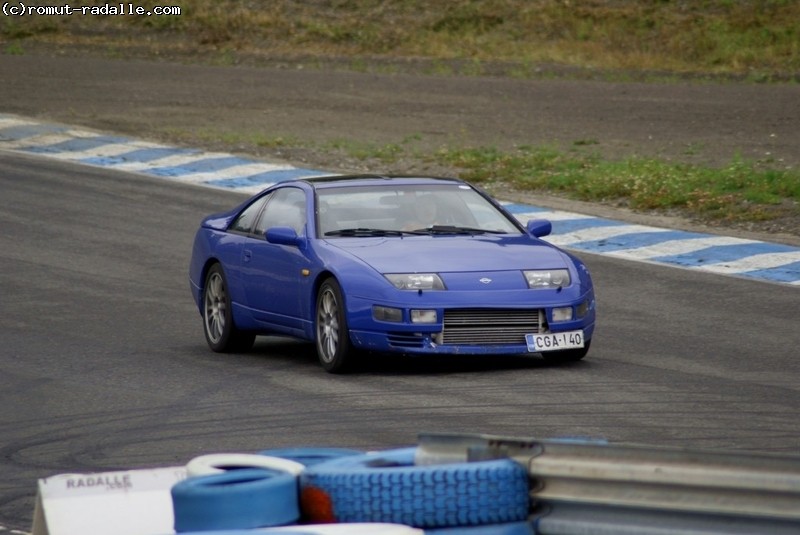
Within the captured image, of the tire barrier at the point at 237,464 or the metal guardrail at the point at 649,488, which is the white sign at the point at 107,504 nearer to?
the tire barrier at the point at 237,464

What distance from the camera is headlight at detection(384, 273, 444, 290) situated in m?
11.4

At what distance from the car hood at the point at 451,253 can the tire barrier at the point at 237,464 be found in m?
5.25

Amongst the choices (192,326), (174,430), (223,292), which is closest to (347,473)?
(174,430)

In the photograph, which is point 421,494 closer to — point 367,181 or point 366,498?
point 366,498

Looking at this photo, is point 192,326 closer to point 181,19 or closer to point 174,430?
point 174,430

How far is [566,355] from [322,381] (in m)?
1.84

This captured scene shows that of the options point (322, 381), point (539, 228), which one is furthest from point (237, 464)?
point (539, 228)

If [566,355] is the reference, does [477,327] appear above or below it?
above

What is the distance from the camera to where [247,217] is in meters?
13.4

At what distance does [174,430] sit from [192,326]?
4850 mm

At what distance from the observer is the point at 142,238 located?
19.4m

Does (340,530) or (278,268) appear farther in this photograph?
(278,268)

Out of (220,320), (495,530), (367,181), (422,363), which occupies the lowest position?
(422,363)

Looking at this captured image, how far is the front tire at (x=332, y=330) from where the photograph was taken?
1149 centimetres
